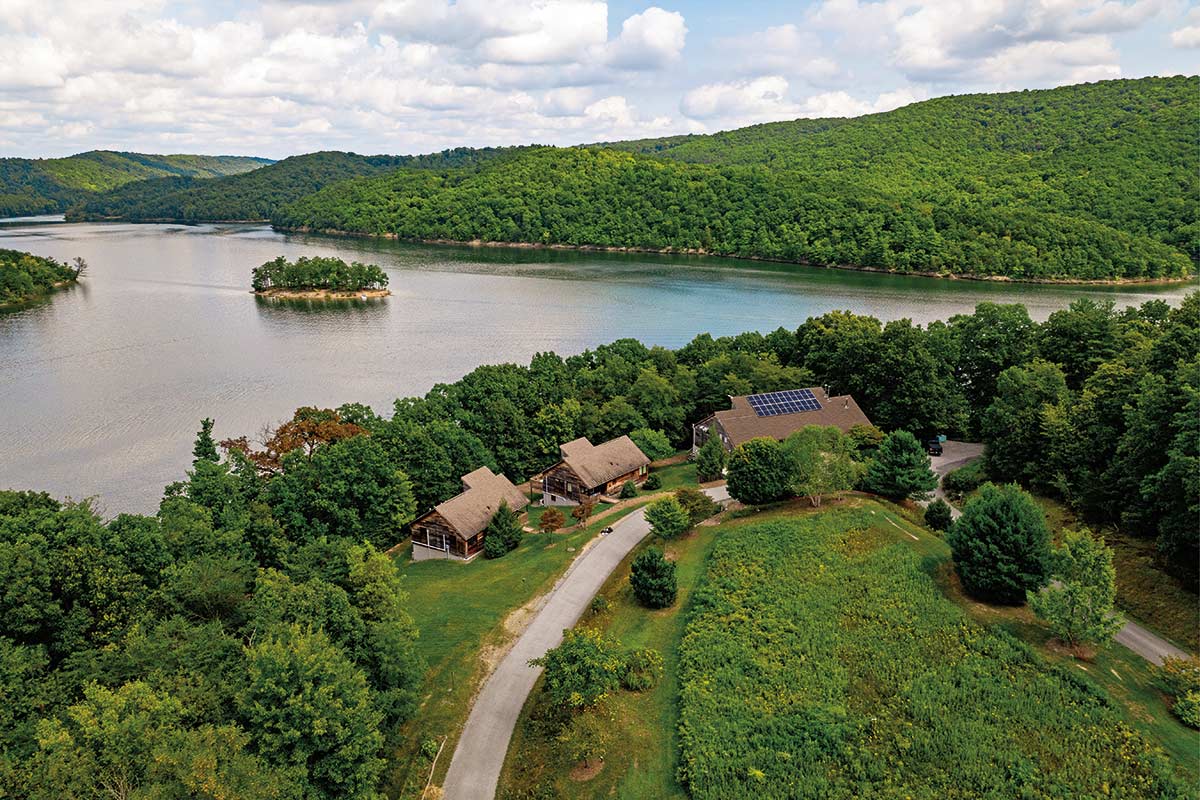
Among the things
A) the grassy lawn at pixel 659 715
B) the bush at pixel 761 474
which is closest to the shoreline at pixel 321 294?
the bush at pixel 761 474

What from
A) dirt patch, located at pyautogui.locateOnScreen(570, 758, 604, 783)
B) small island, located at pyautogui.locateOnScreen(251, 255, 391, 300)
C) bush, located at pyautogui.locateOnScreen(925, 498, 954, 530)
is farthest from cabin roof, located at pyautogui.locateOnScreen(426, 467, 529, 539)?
small island, located at pyautogui.locateOnScreen(251, 255, 391, 300)

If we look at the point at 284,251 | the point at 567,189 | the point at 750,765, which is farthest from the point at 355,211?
the point at 750,765

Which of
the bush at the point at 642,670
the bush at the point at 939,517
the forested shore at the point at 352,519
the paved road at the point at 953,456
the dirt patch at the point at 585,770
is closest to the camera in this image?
the forested shore at the point at 352,519

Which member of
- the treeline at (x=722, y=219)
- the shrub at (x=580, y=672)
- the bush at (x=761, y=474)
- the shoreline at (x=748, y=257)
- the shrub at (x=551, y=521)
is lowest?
the shrub at (x=551, y=521)

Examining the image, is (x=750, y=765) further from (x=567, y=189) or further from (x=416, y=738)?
(x=567, y=189)

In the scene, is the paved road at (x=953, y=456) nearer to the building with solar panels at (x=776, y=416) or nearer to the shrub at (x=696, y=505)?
the building with solar panels at (x=776, y=416)

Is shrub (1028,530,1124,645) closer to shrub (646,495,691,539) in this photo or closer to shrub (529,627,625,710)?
shrub (646,495,691,539)
